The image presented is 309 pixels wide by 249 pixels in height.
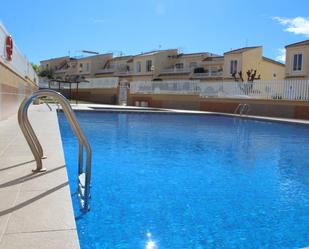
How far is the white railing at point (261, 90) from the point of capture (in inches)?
731

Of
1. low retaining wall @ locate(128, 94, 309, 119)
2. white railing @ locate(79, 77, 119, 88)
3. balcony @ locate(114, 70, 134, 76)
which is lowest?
low retaining wall @ locate(128, 94, 309, 119)

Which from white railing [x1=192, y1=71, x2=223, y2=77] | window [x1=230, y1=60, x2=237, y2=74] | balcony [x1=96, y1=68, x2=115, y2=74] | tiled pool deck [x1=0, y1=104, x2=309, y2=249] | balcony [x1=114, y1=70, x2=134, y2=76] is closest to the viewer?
tiled pool deck [x1=0, y1=104, x2=309, y2=249]

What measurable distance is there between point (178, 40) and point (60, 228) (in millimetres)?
50538

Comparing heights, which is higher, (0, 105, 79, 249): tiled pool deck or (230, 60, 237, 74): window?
(230, 60, 237, 74): window

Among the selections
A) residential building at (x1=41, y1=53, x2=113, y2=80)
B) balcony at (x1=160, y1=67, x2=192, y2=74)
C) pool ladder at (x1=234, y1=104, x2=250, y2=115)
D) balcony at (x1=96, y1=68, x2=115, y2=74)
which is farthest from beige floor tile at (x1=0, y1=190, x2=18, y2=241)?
residential building at (x1=41, y1=53, x2=113, y2=80)

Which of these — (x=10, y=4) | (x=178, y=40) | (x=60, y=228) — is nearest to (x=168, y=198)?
(x=60, y=228)

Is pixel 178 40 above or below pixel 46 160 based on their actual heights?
above

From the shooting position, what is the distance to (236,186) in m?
5.35

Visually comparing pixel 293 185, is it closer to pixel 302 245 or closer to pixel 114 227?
pixel 302 245

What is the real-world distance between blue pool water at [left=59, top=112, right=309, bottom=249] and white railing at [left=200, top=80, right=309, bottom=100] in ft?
34.8

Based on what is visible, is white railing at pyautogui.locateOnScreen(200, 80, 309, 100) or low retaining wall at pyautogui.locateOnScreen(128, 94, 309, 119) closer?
white railing at pyautogui.locateOnScreen(200, 80, 309, 100)

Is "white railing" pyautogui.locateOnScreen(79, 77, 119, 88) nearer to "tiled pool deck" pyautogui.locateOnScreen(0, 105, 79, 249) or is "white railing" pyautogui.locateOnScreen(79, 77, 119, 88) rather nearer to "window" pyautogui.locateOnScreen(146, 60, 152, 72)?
"window" pyautogui.locateOnScreen(146, 60, 152, 72)

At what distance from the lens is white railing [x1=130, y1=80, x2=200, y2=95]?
984 inches

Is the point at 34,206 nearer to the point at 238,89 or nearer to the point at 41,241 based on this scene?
the point at 41,241
